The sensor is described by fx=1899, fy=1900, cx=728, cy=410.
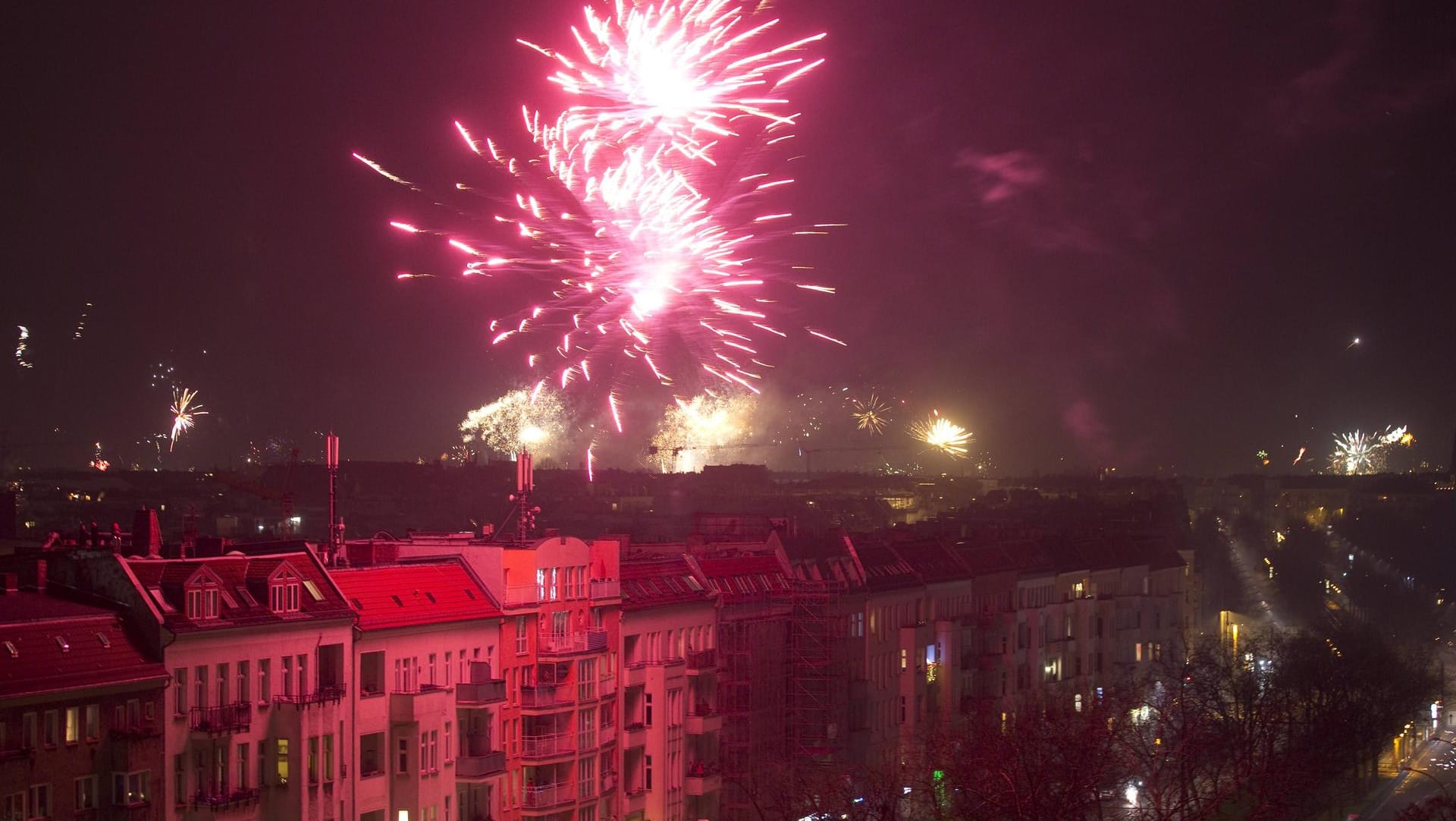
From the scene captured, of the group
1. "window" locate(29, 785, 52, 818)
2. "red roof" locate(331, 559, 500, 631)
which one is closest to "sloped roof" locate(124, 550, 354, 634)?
"red roof" locate(331, 559, 500, 631)

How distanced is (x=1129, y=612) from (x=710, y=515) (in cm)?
Result: 2987

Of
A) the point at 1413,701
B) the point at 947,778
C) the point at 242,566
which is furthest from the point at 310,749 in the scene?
the point at 1413,701

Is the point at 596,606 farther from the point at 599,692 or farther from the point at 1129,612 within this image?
the point at 1129,612

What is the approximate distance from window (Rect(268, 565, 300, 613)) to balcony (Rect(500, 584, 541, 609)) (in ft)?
32.9

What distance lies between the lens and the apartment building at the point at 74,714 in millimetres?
38312

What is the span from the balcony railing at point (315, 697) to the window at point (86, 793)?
6141 millimetres

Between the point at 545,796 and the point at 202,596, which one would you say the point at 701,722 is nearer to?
the point at 545,796

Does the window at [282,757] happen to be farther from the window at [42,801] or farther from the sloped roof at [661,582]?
the sloped roof at [661,582]

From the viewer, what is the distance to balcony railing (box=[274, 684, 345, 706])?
4591 centimetres

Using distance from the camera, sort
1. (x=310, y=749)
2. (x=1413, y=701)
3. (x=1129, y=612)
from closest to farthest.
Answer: (x=310, y=749) < (x=1413, y=701) < (x=1129, y=612)

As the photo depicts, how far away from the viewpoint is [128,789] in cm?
4100

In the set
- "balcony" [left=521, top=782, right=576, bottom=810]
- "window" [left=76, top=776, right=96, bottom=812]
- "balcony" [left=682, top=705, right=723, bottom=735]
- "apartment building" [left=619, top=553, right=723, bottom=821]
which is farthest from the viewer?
"balcony" [left=682, top=705, right=723, bottom=735]

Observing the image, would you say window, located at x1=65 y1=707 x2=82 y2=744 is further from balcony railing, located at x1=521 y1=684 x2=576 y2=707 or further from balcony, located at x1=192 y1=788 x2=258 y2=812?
balcony railing, located at x1=521 y1=684 x2=576 y2=707

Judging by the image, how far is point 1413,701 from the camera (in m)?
101
